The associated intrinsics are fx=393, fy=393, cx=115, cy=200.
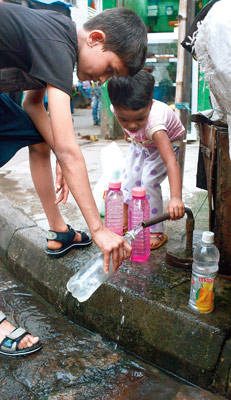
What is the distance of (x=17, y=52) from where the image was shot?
1697 mm

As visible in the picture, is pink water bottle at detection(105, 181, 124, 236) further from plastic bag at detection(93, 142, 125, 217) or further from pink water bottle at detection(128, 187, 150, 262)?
plastic bag at detection(93, 142, 125, 217)

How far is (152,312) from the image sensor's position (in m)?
1.91

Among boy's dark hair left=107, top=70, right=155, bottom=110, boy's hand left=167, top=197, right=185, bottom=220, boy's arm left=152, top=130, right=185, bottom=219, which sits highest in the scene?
boy's dark hair left=107, top=70, right=155, bottom=110

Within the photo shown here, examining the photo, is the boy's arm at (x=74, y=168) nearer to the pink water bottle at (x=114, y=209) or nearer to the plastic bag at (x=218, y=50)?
the plastic bag at (x=218, y=50)

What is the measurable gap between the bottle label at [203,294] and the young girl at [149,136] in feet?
1.61

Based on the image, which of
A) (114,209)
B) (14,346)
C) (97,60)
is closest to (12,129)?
(97,60)

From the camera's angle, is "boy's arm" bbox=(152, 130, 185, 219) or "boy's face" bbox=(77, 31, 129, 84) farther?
"boy's arm" bbox=(152, 130, 185, 219)

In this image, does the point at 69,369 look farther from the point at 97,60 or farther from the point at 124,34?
the point at 124,34

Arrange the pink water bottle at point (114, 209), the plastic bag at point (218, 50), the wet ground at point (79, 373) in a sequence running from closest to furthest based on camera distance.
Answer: the plastic bag at point (218, 50) < the wet ground at point (79, 373) < the pink water bottle at point (114, 209)

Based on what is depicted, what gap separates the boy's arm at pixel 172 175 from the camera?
225cm

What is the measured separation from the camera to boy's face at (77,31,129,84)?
173 centimetres

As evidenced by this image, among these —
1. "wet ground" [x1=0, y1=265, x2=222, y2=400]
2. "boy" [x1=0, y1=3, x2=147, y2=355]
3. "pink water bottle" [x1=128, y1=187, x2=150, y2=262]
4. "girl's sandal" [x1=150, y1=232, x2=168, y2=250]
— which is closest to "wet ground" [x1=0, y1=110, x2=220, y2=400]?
"wet ground" [x1=0, y1=265, x2=222, y2=400]

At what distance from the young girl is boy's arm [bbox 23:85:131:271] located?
743 millimetres

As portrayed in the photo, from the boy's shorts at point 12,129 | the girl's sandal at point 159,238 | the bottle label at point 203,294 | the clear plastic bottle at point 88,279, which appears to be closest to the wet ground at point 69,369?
the clear plastic bottle at point 88,279
